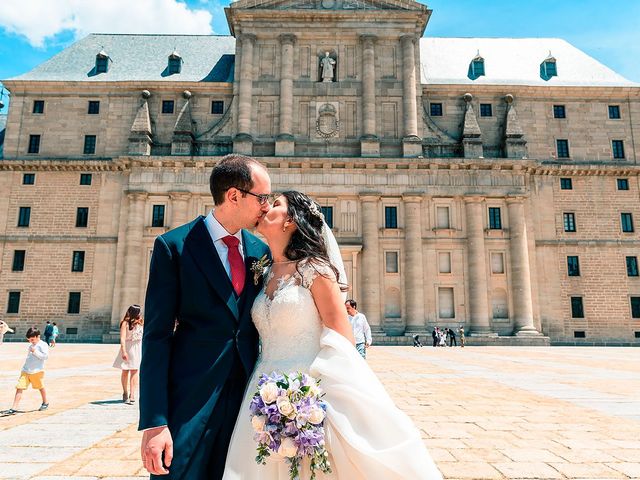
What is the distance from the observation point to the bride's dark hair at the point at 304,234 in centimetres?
307

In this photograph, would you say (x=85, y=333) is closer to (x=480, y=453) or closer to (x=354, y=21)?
(x=354, y=21)

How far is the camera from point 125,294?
3291 centimetres

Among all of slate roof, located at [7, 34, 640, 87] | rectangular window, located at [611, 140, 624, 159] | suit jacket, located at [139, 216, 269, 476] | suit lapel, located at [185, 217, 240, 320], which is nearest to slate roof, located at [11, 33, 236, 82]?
slate roof, located at [7, 34, 640, 87]

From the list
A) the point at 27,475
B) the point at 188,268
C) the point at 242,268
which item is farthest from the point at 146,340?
the point at 27,475

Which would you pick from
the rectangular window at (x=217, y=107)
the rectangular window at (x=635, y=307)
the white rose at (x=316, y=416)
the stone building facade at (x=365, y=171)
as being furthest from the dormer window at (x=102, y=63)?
the rectangular window at (x=635, y=307)

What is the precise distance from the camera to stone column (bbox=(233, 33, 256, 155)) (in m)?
35.0

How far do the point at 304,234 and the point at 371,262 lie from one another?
30.5 meters

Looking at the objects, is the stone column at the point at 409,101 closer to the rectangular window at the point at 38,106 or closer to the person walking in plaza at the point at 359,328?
the person walking in plaza at the point at 359,328

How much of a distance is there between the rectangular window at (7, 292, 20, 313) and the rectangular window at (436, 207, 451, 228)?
3086cm

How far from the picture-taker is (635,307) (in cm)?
3531

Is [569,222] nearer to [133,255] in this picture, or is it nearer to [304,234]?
[133,255]

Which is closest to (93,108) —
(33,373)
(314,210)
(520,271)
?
(520,271)

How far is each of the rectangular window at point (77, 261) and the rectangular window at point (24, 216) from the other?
4615 millimetres

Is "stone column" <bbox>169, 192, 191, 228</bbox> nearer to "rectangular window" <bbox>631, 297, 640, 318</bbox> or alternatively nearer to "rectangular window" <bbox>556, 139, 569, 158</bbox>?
"rectangular window" <bbox>556, 139, 569, 158</bbox>
